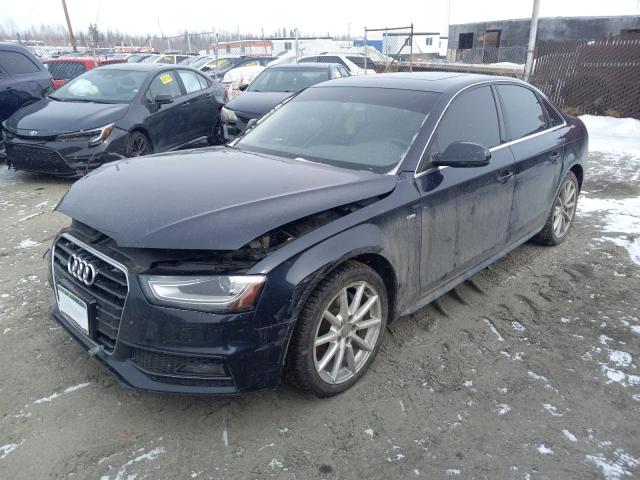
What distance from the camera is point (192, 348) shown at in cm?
221

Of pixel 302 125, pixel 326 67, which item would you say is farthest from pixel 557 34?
pixel 302 125

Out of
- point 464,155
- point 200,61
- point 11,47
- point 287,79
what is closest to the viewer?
point 464,155

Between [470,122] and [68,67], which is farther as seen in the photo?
[68,67]

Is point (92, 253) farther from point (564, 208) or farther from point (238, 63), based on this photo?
point (238, 63)

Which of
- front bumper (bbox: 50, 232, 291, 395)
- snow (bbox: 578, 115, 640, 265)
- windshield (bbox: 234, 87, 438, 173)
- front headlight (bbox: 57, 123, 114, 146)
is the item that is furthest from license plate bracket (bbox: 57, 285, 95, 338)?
snow (bbox: 578, 115, 640, 265)

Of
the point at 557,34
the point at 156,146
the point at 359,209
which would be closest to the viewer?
the point at 359,209

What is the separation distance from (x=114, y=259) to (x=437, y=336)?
6.82ft

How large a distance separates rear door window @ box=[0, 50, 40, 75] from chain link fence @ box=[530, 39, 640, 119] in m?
11.3

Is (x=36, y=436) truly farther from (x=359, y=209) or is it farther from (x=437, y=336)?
(x=437, y=336)

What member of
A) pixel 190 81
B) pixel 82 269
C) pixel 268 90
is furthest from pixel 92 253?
pixel 268 90

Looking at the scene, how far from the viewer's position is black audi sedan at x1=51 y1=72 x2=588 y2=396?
7.30 feet

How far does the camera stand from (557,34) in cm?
2756

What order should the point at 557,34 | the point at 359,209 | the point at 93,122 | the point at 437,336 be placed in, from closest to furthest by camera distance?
1. the point at 359,209
2. the point at 437,336
3. the point at 93,122
4. the point at 557,34

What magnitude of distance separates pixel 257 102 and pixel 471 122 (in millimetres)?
→ 5371
